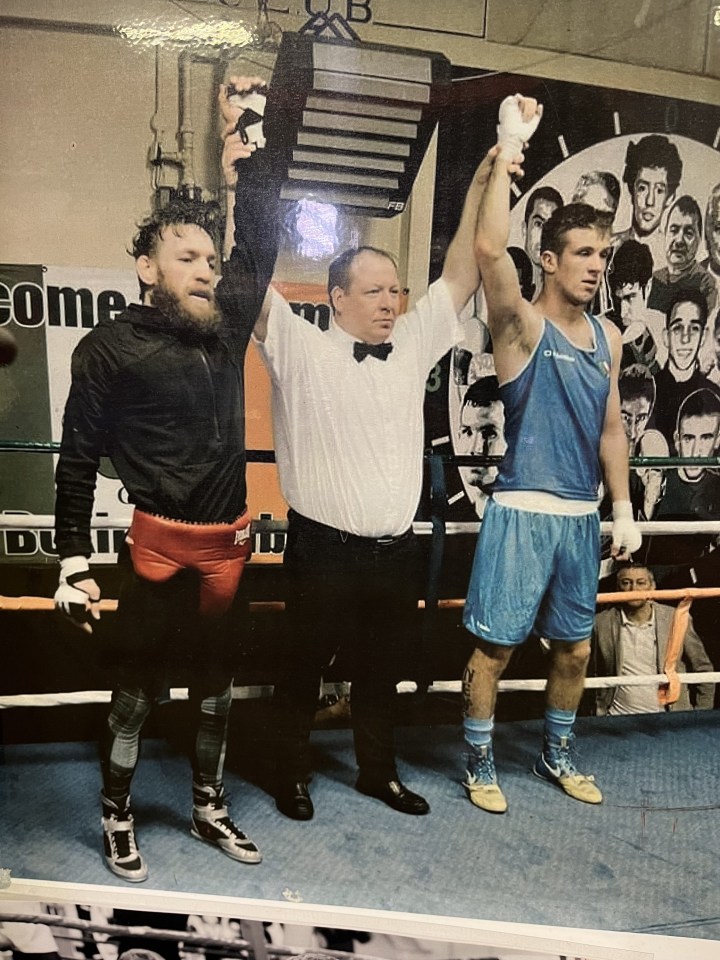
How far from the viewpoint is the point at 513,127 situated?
1.35 metres

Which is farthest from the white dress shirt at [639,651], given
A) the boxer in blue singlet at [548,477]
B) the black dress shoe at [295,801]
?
the black dress shoe at [295,801]

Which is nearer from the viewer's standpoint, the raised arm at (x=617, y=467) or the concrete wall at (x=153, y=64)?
the concrete wall at (x=153, y=64)

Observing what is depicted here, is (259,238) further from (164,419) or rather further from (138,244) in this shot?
(164,419)

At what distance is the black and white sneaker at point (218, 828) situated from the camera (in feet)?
4.77

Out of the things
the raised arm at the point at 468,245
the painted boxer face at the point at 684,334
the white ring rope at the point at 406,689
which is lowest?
the white ring rope at the point at 406,689

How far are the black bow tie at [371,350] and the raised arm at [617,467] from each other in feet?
1.59

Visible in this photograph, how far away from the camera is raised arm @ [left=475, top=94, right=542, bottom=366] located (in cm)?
135

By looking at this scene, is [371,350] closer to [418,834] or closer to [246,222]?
[246,222]

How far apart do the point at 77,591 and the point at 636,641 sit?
1.27 meters

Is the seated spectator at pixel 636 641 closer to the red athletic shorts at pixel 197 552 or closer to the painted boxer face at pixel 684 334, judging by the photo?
the painted boxer face at pixel 684 334

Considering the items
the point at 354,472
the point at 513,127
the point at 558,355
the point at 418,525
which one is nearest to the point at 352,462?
the point at 354,472

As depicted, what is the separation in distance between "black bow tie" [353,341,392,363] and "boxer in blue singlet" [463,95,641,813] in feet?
0.76

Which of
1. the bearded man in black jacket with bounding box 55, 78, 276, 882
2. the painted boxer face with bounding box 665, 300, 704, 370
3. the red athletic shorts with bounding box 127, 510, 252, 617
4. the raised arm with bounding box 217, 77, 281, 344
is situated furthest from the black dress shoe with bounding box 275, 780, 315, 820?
the painted boxer face with bounding box 665, 300, 704, 370

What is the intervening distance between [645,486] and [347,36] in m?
1.13
